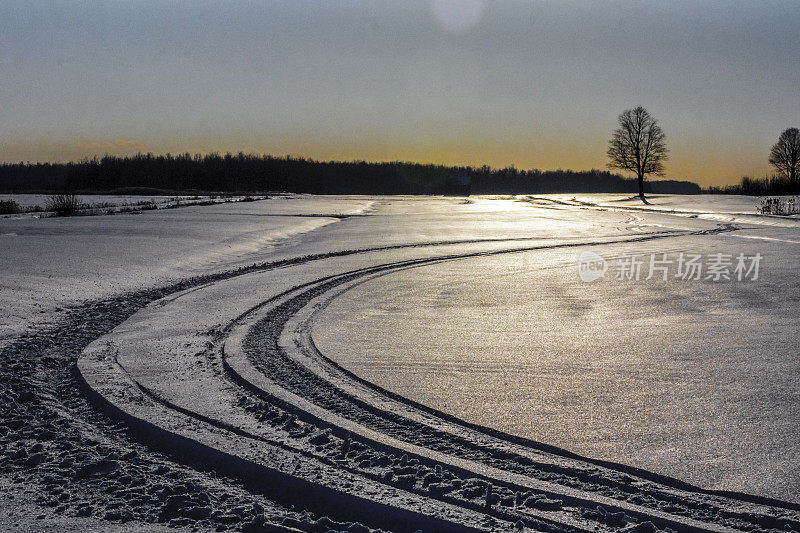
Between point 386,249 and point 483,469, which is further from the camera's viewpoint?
point 386,249

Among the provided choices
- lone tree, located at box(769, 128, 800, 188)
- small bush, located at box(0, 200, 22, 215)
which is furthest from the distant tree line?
small bush, located at box(0, 200, 22, 215)

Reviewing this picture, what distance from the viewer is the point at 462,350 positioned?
5.52 m

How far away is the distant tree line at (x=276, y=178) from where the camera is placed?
463 feet

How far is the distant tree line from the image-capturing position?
140988 millimetres

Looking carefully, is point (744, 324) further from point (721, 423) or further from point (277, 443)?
point (277, 443)

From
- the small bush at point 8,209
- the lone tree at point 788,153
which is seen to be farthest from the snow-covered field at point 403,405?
the lone tree at point 788,153

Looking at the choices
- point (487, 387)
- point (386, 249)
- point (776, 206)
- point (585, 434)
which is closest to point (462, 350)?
point (487, 387)

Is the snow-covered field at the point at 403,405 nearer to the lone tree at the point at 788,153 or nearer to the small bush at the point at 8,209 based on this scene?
the small bush at the point at 8,209

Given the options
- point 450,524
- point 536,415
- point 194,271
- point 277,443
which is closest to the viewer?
point 450,524

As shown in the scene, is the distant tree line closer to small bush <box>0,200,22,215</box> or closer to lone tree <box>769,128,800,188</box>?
lone tree <box>769,128,800,188</box>

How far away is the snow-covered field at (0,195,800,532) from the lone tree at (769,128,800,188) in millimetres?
83558

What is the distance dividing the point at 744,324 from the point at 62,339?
632cm

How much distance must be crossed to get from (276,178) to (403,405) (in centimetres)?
15628

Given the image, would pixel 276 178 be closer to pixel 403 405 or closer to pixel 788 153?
pixel 788 153
